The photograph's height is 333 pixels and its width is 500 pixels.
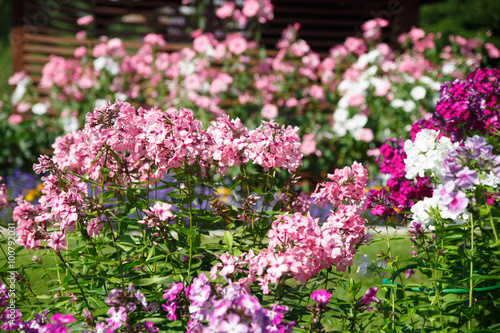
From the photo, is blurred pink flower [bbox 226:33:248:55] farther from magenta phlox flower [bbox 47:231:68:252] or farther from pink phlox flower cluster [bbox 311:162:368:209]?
magenta phlox flower [bbox 47:231:68:252]

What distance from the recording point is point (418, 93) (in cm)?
563

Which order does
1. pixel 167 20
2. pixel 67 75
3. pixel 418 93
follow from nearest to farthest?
pixel 418 93 < pixel 67 75 < pixel 167 20

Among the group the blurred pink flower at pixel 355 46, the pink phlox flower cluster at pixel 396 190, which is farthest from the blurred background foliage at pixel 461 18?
the pink phlox flower cluster at pixel 396 190

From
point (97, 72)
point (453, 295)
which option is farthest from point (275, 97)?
point (453, 295)

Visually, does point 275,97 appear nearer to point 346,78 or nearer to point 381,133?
point 346,78

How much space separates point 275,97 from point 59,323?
16.2 ft

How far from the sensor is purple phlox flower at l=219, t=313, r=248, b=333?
1223mm

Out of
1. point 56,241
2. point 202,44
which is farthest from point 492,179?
point 202,44

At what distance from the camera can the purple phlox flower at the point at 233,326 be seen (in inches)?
48.1

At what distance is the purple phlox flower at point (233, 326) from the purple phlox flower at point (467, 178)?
2.49ft

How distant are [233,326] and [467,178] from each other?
0.80 meters

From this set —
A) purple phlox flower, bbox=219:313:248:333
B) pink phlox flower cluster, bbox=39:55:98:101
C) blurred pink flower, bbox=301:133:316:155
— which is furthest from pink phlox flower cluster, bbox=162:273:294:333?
pink phlox flower cluster, bbox=39:55:98:101

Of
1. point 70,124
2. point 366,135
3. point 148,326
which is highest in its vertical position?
point 148,326

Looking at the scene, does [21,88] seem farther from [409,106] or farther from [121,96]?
[409,106]
